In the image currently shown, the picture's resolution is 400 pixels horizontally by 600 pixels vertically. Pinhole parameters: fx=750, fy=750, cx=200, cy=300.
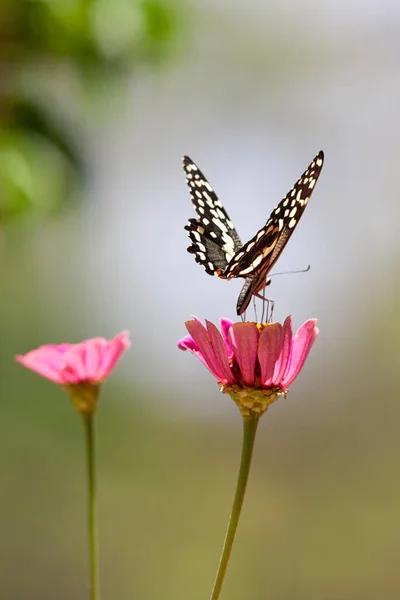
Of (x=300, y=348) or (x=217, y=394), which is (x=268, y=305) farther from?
(x=217, y=394)

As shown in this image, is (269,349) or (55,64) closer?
(269,349)

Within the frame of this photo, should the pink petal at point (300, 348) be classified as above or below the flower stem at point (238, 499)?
above

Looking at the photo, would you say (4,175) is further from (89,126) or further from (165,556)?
(165,556)

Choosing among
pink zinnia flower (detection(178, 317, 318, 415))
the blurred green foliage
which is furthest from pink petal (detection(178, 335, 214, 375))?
the blurred green foliage

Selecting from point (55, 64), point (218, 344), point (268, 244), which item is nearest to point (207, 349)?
point (218, 344)

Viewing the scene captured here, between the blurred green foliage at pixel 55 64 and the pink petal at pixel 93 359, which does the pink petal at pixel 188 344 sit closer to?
the pink petal at pixel 93 359

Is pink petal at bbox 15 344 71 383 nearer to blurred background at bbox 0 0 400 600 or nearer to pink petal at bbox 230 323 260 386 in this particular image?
pink petal at bbox 230 323 260 386

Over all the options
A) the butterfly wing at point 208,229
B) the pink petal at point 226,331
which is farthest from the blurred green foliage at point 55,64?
the pink petal at point 226,331
